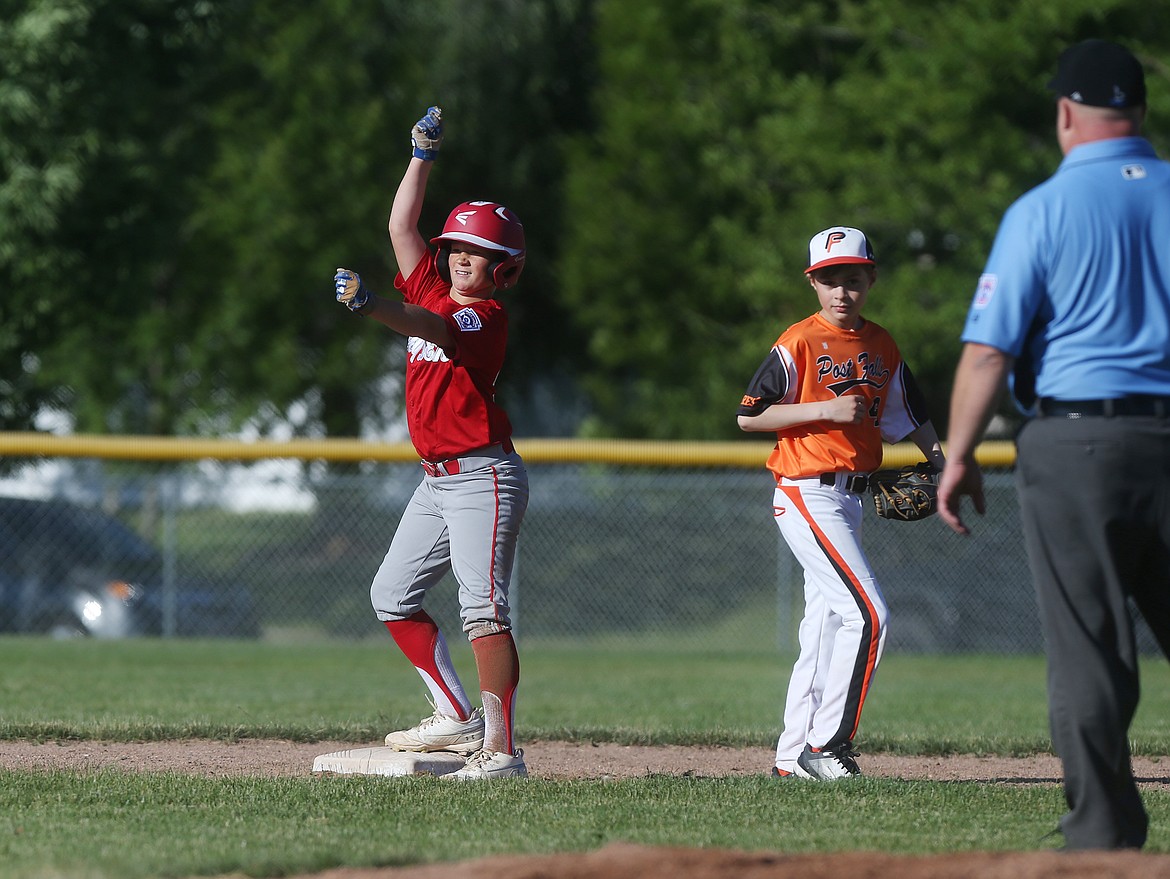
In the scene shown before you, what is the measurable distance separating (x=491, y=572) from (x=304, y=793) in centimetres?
108

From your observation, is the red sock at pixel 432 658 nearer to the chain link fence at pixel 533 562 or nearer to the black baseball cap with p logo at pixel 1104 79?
the black baseball cap with p logo at pixel 1104 79

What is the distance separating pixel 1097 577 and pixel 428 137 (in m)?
3.14

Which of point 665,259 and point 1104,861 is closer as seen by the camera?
point 1104,861

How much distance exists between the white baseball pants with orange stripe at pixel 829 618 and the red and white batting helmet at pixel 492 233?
1383 millimetres

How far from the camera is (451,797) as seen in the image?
5.38 meters

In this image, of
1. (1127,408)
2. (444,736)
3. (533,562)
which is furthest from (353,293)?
(533,562)

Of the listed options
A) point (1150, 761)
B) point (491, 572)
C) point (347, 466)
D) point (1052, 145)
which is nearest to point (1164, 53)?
point (1052, 145)

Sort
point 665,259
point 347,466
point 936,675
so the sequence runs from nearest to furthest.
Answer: point 936,675 → point 347,466 → point 665,259

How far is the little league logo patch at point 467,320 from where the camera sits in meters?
5.83

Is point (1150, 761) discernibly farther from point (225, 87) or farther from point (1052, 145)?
point (225, 87)

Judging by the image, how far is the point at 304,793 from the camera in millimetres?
5457

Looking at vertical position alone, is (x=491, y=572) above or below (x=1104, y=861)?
above

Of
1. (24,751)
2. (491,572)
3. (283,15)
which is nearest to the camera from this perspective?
(491,572)

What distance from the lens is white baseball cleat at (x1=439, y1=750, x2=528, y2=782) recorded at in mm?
5895
